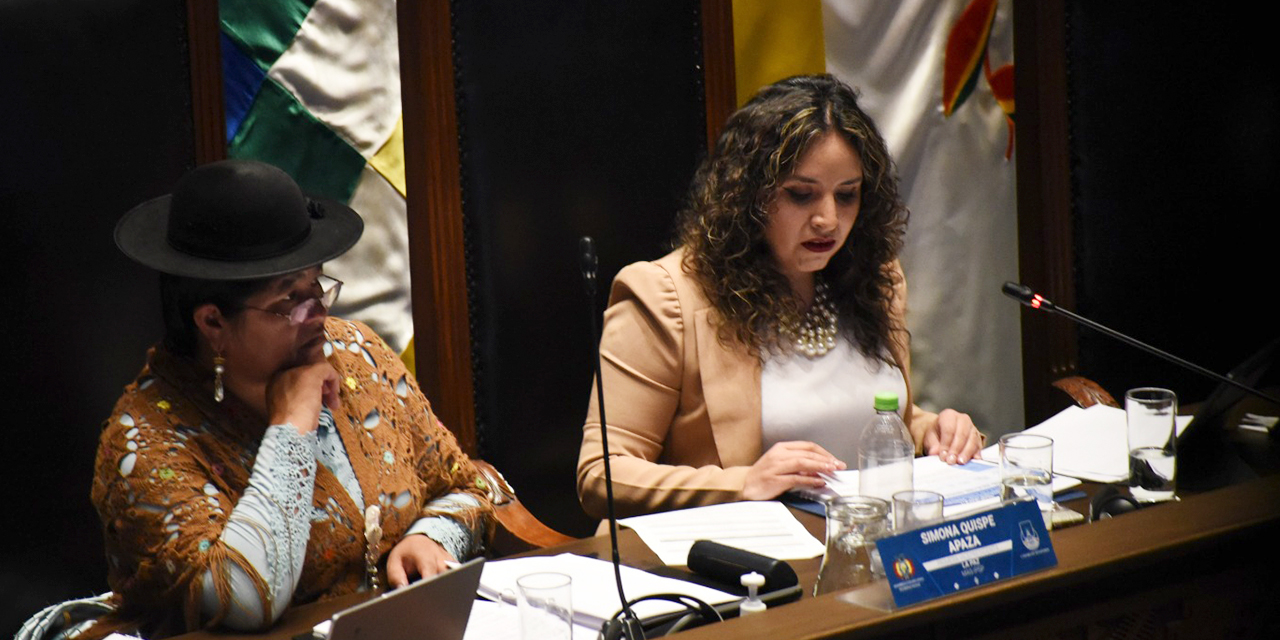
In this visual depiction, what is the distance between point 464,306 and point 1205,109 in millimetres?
2217

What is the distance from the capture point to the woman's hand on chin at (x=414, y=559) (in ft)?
6.07

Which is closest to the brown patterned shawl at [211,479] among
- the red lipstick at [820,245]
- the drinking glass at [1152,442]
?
the red lipstick at [820,245]

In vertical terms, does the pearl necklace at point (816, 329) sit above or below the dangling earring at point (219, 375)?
below

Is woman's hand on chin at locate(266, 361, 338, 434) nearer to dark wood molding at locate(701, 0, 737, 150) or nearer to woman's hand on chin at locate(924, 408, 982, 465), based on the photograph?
woman's hand on chin at locate(924, 408, 982, 465)

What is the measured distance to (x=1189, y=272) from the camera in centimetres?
361

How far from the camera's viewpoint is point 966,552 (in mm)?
1233

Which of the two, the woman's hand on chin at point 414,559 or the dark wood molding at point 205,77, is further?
the dark wood molding at point 205,77

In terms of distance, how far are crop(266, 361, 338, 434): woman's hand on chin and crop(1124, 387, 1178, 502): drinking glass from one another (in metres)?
1.20

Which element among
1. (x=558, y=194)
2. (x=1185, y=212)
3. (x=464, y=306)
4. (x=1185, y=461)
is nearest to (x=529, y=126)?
(x=558, y=194)

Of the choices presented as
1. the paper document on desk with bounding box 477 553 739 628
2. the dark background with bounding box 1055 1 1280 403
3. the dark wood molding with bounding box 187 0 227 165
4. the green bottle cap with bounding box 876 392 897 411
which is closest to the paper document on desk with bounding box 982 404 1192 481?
the green bottle cap with bounding box 876 392 897 411

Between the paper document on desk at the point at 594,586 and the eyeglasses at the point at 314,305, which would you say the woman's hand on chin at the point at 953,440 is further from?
the eyeglasses at the point at 314,305

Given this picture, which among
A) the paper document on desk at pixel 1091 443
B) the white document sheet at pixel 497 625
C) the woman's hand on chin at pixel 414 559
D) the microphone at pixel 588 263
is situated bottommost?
the woman's hand on chin at pixel 414 559

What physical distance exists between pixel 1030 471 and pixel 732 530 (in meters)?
0.41

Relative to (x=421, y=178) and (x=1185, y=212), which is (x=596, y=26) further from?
(x=1185, y=212)
